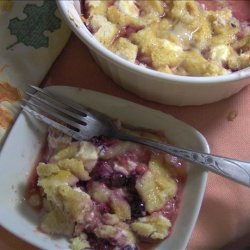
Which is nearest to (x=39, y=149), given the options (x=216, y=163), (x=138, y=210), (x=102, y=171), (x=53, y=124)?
(x=53, y=124)

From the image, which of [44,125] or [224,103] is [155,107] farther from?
[44,125]

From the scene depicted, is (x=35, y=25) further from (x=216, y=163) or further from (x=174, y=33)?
(x=216, y=163)

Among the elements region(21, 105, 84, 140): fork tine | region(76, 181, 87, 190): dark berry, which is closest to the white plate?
region(21, 105, 84, 140): fork tine

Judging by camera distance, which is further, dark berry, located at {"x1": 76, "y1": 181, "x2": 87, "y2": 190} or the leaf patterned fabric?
the leaf patterned fabric

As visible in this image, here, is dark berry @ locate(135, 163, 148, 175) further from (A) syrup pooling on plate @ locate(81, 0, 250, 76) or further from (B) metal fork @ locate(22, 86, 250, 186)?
(A) syrup pooling on plate @ locate(81, 0, 250, 76)

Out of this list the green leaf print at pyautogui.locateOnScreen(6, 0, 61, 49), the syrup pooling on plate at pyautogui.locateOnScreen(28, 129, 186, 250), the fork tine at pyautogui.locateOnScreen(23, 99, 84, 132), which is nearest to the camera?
the syrup pooling on plate at pyautogui.locateOnScreen(28, 129, 186, 250)

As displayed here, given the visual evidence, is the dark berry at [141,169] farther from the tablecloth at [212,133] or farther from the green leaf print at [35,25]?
the green leaf print at [35,25]
